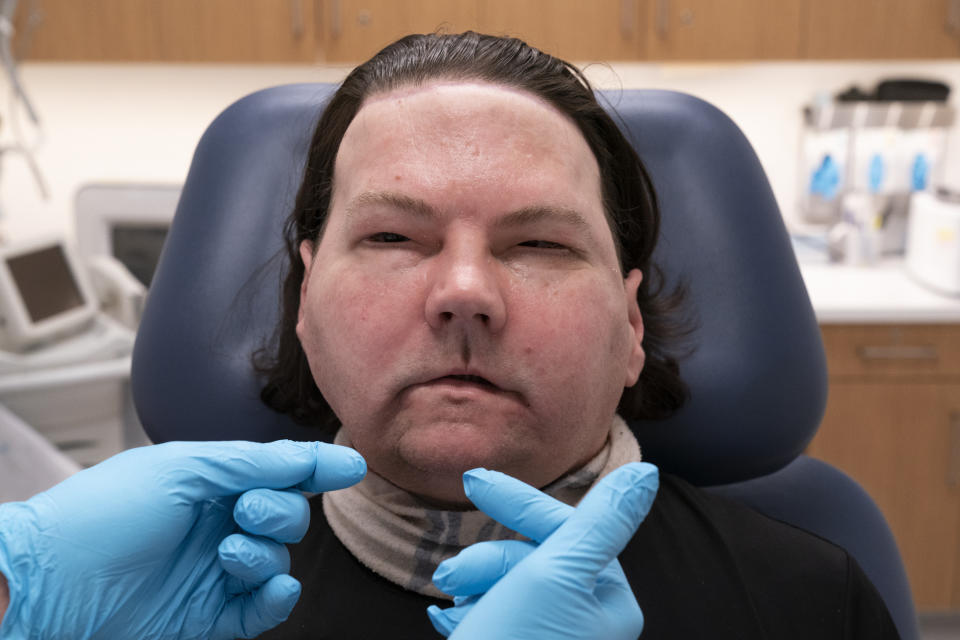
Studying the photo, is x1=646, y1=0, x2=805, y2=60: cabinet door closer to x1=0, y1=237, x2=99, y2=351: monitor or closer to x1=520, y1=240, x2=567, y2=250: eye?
x1=0, y1=237, x2=99, y2=351: monitor

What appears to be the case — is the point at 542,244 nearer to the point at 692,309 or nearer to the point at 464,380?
the point at 464,380

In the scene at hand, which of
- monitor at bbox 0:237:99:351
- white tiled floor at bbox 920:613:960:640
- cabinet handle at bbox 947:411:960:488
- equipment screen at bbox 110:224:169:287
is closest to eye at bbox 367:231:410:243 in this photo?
monitor at bbox 0:237:99:351

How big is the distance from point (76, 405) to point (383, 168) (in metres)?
1.30

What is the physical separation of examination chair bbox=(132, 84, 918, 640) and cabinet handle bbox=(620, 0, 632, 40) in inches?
57.8

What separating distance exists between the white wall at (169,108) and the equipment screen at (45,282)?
1.12 meters

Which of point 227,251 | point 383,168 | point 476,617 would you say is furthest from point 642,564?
point 227,251

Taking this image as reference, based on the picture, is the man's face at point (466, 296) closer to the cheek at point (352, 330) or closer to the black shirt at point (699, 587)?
the cheek at point (352, 330)

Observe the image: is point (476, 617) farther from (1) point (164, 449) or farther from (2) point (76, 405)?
(2) point (76, 405)

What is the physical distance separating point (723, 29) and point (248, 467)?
2245 millimetres

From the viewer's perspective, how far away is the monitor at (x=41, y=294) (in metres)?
1.88

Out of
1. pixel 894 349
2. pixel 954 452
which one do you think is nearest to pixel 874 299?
pixel 894 349

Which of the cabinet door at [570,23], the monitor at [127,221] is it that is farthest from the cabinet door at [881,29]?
the monitor at [127,221]

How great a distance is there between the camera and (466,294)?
833 mm

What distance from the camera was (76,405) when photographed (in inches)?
75.5
